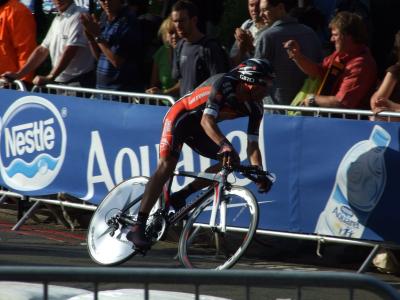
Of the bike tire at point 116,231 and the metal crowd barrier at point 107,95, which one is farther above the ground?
the metal crowd barrier at point 107,95

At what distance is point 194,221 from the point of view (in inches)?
348

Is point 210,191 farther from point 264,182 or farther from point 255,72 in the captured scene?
point 255,72

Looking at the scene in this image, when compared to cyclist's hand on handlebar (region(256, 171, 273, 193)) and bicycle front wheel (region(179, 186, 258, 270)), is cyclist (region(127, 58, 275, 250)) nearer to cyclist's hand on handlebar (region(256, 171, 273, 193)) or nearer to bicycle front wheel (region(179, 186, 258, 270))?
cyclist's hand on handlebar (region(256, 171, 273, 193))

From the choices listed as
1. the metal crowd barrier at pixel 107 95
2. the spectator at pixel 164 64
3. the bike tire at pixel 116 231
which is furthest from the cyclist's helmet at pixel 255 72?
the spectator at pixel 164 64

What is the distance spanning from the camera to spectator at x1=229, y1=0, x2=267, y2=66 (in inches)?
421

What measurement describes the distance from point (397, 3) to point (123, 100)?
3.17 m

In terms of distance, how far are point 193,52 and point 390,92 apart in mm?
1996

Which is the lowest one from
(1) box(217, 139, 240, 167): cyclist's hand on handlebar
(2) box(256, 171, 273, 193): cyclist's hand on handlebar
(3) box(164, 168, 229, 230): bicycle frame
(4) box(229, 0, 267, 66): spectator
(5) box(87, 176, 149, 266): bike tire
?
(5) box(87, 176, 149, 266): bike tire

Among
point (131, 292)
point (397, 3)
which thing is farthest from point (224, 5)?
point (131, 292)

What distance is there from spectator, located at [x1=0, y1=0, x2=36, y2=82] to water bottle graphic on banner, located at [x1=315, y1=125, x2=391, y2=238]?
15.1 feet

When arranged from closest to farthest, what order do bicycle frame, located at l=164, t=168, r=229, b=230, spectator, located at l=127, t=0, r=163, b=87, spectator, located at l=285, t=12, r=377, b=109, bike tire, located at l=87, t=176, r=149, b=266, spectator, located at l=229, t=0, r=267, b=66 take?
bicycle frame, located at l=164, t=168, r=229, b=230, bike tire, located at l=87, t=176, r=149, b=266, spectator, located at l=285, t=12, r=377, b=109, spectator, located at l=229, t=0, r=267, b=66, spectator, located at l=127, t=0, r=163, b=87

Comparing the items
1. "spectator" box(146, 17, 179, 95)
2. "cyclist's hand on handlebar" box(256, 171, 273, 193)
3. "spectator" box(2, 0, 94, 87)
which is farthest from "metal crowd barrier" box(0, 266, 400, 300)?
"spectator" box(2, 0, 94, 87)

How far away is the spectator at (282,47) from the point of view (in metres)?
10.2

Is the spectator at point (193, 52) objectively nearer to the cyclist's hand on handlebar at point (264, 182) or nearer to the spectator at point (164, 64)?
the spectator at point (164, 64)
